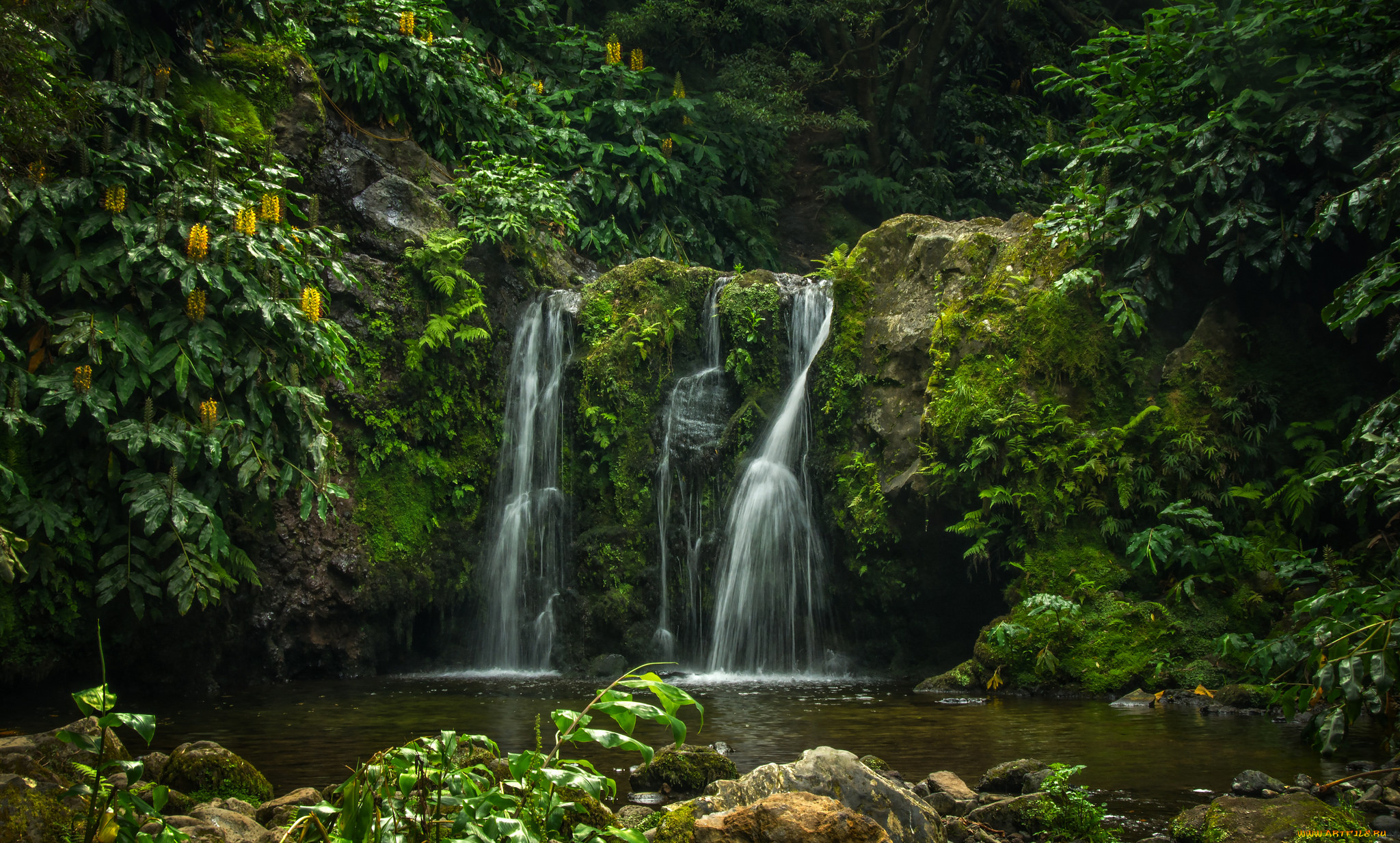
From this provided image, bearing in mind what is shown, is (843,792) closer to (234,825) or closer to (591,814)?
(591,814)

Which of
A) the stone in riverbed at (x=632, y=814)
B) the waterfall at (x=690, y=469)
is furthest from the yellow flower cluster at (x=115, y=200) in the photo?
the waterfall at (x=690, y=469)

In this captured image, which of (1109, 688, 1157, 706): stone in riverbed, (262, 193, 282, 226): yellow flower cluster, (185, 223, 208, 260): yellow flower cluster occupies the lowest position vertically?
(1109, 688, 1157, 706): stone in riverbed

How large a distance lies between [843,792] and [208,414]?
5.51m

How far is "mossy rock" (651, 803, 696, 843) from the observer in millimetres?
3178

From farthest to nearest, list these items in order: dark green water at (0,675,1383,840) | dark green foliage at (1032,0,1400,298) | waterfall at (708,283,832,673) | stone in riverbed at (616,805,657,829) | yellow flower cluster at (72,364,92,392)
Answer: waterfall at (708,283,832,673) → dark green foliage at (1032,0,1400,298) → yellow flower cluster at (72,364,92,392) → dark green water at (0,675,1383,840) → stone in riverbed at (616,805,657,829)

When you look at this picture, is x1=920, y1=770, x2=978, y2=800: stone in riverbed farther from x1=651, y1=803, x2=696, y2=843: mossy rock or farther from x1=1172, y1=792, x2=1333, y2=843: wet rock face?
x1=651, y1=803, x2=696, y2=843: mossy rock

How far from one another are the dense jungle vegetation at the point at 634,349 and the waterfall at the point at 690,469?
27cm

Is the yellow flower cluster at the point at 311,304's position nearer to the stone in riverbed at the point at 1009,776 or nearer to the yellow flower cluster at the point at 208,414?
the yellow flower cluster at the point at 208,414

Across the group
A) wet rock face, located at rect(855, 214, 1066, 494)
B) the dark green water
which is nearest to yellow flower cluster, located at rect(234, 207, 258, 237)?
the dark green water

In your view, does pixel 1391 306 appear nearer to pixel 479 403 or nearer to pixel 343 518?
pixel 479 403

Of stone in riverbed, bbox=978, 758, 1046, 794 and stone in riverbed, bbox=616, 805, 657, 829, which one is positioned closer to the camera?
stone in riverbed, bbox=616, 805, 657, 829

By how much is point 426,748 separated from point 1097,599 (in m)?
7.92

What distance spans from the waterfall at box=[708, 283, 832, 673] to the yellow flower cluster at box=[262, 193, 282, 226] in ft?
19.7

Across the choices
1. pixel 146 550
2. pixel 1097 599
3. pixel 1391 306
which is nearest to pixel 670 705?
pixel 146 550
